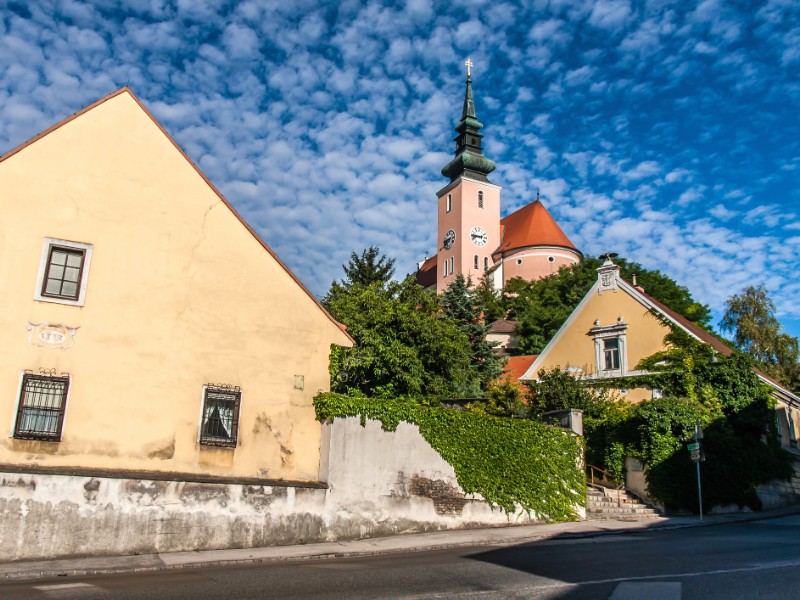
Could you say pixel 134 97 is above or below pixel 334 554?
above

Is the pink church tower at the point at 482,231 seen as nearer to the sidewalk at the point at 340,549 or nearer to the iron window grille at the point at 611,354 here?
the iron window grille at the point at 611,354

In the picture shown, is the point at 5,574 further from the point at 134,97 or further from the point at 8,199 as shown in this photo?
the point at 134,97

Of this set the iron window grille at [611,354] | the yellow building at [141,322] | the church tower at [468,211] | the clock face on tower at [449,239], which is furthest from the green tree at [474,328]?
the clock face on tower at [449,239]

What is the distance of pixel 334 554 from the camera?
13.8 meters

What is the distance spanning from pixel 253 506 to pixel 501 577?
22.0 ft

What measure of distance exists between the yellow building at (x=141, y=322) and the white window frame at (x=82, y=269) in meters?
0.03

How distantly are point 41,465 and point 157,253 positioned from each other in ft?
16.7

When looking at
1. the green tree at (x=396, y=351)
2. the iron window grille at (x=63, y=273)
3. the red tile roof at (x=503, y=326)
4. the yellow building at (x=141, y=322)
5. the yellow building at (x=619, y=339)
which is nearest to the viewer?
the yellow building at (x=141, y=322)

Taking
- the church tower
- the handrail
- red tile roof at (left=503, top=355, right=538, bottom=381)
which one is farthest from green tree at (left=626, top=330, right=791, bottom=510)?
the church tower

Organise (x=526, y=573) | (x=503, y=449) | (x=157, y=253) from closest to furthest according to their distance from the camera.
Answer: (x=526, y=573)
(x=157, y=253)
(x=503, y=449)

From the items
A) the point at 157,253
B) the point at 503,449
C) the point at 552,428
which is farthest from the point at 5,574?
the point at 552,428

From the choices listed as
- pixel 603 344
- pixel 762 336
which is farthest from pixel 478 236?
pixel 603 344

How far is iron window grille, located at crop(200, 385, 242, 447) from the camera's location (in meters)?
15.4

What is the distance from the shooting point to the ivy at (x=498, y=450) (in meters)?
16.9
